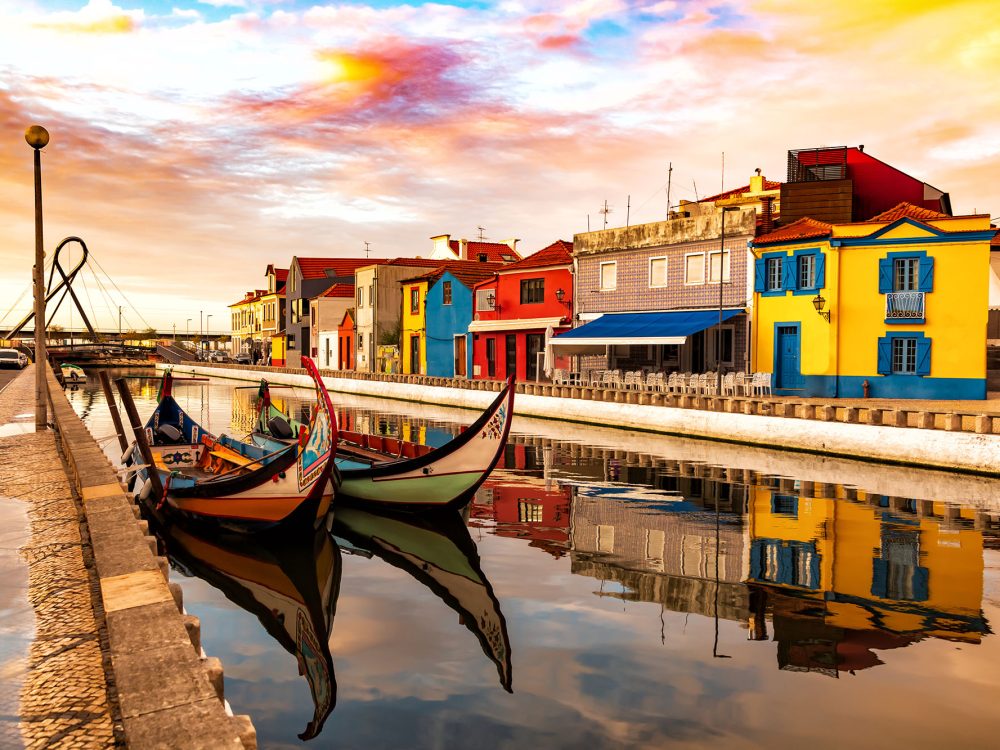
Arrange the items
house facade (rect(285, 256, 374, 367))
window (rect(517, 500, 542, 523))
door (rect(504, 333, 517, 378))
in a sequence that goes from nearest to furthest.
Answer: window (rect(517, 500, 542, 523)) < door (rect(504, 333, 517, 378)) < house facade (rect(285, 256, 374, 367))

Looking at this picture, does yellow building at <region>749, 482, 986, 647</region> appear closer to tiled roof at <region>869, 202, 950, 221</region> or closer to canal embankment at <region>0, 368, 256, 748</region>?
canal embankment at <region>0, 368, 256, 748</region>

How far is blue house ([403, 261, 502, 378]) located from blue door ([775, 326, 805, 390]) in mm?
20910

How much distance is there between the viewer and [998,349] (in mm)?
36875

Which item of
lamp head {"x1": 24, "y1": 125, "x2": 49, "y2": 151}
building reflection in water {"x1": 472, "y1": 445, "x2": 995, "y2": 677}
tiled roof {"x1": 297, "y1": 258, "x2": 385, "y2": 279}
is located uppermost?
tiled roof {"x1": 297, "y1": 258, "x2": 385, "y2": 279}

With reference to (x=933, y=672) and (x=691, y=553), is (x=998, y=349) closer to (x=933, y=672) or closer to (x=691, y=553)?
(x=691, y=553)

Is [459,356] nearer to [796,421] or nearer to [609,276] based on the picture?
[609,276]

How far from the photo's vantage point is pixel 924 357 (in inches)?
1165

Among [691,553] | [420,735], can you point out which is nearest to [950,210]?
[691,553]

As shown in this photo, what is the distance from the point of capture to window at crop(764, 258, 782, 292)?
32.9 m

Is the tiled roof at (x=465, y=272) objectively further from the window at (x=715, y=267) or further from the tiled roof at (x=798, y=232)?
the tiled roof at (x=798, y=232)

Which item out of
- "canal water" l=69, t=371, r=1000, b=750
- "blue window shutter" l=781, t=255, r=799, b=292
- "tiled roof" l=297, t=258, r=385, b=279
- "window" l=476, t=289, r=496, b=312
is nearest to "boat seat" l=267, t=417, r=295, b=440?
"canal water" l=69, t=371, r=1000, b=750

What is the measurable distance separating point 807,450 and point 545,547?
41.6ft

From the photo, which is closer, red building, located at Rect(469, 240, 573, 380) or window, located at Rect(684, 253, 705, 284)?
window, located at Rect(684, 253, 705, 284)

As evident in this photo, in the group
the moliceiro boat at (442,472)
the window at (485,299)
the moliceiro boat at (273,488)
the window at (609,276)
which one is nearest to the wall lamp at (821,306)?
the window at (609,276)
